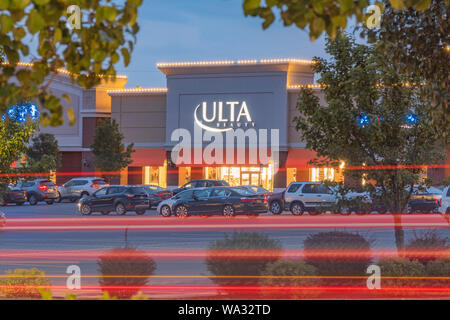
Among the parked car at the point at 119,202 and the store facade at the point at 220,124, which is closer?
the parked car at the point at 119,202

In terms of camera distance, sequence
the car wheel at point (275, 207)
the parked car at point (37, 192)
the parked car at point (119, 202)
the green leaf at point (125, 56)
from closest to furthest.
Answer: the green leaf at point (125, 56), the parked car at point (119, 202), the car wheel at point (275, 207), the parked car at point (37, 192)

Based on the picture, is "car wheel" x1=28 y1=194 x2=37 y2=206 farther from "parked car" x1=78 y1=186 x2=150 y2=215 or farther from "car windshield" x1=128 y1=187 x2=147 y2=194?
"car windshield" x1=128 y1=187 x2=147 y2=194

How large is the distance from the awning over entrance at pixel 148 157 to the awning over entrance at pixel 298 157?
10900 millimetres

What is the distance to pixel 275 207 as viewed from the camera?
33.7m

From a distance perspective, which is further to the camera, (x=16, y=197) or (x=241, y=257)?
(x=16, y=197)

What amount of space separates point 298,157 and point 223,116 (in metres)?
7.06

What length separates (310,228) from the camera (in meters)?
24.4

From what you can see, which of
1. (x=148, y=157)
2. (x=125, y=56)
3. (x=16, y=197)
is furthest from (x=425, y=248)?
(x=148, y=157)

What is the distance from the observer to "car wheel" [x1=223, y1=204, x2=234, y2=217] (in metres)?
29.6

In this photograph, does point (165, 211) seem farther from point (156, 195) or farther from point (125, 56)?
point (125, 56)

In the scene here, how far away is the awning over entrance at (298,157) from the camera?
4931cm

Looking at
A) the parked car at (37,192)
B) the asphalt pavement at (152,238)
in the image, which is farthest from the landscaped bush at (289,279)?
the parked car at (37,192)

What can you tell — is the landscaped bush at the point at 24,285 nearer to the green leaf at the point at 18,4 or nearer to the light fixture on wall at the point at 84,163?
the green leaf at the point at 18,4
